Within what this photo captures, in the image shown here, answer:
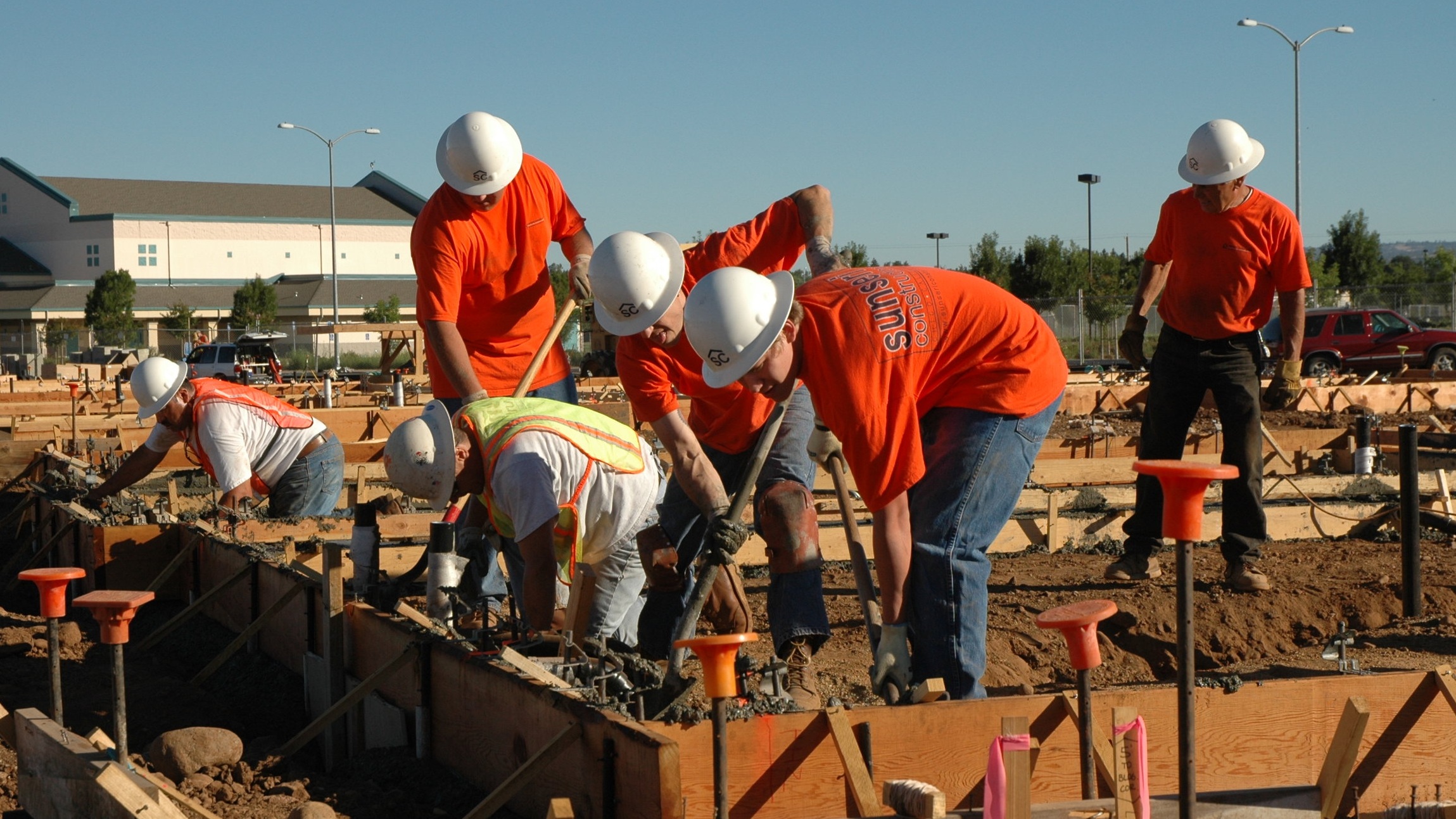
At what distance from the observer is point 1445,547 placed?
291 inches

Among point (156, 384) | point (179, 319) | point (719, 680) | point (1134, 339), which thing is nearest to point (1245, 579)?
point (1134, 339)

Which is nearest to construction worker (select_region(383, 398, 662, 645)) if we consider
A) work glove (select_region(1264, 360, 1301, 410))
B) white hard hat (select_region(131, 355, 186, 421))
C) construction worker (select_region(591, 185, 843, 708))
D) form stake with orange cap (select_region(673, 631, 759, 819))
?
construction worker (select_region(591, 185, 843, 708))

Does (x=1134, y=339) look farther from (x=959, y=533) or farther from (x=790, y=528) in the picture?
(x=959, y=533)

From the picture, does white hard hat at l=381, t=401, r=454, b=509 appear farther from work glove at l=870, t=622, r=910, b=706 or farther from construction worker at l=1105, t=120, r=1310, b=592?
construction worker at l=1105, t=120, r=1310, b=592

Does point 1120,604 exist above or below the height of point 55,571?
below

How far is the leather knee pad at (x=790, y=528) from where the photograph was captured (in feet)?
14.8

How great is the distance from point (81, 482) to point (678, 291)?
562 centimetres

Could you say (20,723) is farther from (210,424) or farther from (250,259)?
(250,259)

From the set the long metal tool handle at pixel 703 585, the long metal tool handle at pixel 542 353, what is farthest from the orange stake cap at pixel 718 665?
the long metal tool handle at pixel 542 353

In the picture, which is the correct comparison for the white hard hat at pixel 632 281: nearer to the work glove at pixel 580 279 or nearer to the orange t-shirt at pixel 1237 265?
the work glove at pixel 580 279

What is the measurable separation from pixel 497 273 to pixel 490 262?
0.06 metres

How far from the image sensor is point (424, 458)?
4332mm

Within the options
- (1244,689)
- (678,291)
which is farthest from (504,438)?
(1244,689)

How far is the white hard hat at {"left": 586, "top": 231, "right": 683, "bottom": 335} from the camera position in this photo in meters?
4.35
